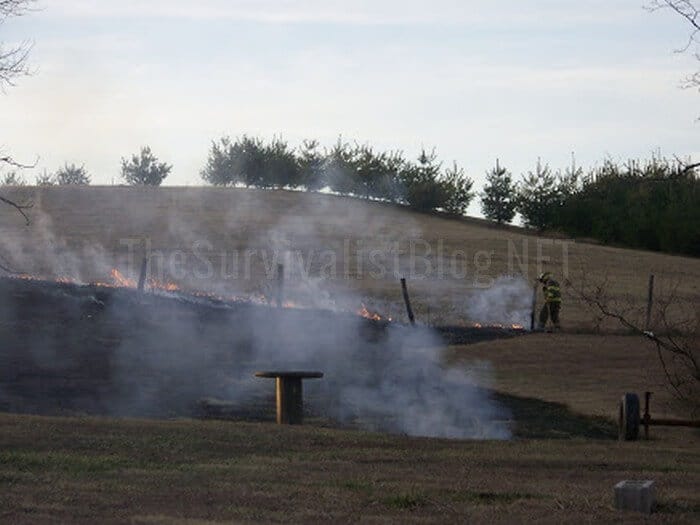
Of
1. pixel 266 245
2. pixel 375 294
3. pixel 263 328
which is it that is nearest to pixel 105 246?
pixel 266 245

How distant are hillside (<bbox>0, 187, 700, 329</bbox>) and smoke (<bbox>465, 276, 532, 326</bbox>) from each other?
5.3 inches

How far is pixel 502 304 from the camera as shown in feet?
152

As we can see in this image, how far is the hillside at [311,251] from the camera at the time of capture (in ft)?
159

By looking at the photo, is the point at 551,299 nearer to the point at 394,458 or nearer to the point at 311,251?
the point at 311,251

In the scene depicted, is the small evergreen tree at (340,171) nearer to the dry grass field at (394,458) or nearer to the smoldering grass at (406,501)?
the dry grass field at (394,458)

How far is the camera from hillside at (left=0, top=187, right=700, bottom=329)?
159ft

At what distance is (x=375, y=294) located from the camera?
159ft

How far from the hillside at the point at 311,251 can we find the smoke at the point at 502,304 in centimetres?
14

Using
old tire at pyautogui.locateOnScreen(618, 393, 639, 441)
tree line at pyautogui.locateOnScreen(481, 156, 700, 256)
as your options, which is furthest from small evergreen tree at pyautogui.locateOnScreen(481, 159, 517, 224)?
old tire at pyautogui.locateOnScreen(618, 393, 639, 441)

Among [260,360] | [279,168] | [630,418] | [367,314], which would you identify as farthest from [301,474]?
[279,168]

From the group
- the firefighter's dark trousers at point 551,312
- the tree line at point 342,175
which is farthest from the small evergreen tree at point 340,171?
the firefighter's dark trousers at point 551,312

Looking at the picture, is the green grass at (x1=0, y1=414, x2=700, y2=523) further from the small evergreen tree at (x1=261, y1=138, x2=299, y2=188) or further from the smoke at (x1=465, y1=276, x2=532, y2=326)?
the small evergreen tree at (x1=261, y1=138, x2=299, y2=188)

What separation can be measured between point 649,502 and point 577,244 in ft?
199

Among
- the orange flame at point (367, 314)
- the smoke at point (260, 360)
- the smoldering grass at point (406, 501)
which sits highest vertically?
the orange flame at point (367, 314)
